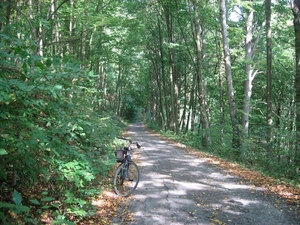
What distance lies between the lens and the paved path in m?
5.00

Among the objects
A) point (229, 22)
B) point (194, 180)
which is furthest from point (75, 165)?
point (229, 22)

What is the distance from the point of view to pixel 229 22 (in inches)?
750

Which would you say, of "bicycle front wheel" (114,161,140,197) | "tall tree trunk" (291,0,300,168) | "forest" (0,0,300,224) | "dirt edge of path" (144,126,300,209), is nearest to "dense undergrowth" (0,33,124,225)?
"forest" (0,0,300,224)

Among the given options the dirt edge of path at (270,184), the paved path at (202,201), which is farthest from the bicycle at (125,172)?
the dirt edge of path at (270,184)

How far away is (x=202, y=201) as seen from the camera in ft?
19.6

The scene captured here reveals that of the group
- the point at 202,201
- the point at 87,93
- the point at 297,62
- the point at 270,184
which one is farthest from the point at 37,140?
the point at 297,62

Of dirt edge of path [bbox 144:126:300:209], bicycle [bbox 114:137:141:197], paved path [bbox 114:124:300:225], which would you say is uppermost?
bicycle [bbox 114:137:141:197]

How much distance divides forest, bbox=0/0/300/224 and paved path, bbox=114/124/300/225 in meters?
1.26

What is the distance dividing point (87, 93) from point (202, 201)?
463cm

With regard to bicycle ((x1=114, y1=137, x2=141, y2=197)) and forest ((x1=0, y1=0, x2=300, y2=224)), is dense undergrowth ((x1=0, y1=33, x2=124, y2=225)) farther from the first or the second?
bicycle ((x1=114, y1=137, x2=141, y2=197))

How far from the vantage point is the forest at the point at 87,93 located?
11.1ft

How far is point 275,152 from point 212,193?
14.2 feet

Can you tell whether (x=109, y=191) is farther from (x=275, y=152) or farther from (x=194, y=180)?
(x=275, y=152)

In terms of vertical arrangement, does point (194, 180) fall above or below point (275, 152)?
below
